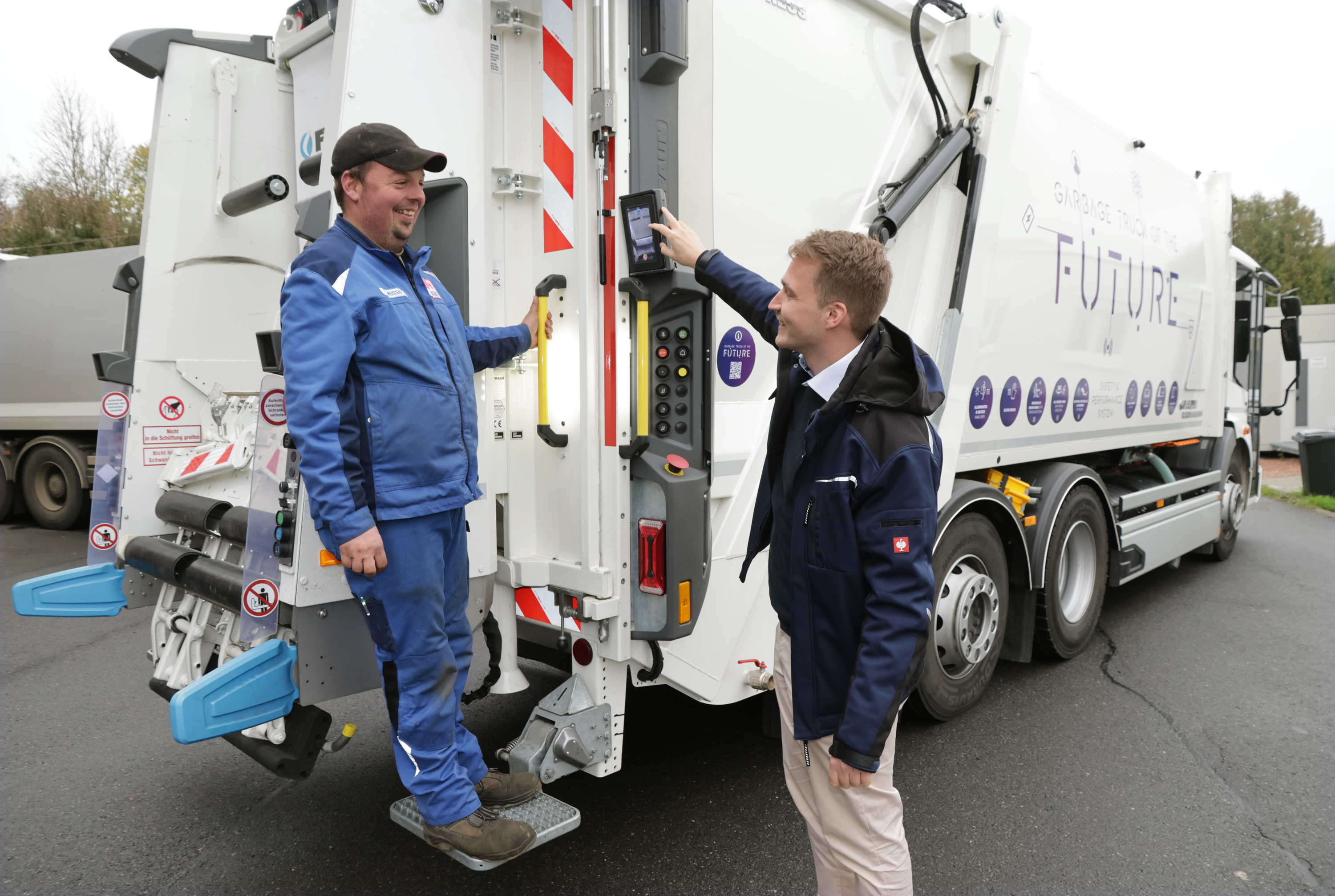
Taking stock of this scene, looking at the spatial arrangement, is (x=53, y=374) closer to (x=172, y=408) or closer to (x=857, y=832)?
(x=172, y=408)

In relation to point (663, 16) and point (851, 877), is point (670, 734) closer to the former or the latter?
point (851, 877)

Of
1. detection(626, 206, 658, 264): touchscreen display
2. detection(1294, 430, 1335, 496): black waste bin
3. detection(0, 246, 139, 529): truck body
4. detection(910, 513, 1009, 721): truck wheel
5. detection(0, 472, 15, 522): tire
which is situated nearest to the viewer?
detection(626, 206, 658, 264): touchscreen display

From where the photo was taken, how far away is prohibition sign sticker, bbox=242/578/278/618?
2.26m

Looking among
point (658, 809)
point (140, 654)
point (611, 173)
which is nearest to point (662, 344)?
point (611, 173)

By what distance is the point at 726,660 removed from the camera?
8.89 ft

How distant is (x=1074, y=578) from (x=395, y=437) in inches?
165

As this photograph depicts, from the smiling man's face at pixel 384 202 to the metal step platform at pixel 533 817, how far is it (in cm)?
152

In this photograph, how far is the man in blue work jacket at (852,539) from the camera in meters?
1.62

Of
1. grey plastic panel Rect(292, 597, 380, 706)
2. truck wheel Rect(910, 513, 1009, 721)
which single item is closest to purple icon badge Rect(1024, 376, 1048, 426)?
truck wheel Rect(910, 513, 1009, 721)

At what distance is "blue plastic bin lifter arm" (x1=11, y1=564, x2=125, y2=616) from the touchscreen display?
98.2 inches

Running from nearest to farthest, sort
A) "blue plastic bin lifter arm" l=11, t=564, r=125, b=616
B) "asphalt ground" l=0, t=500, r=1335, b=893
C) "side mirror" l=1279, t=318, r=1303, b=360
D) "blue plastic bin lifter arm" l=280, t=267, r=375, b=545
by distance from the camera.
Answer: "blue plastic bin lifter arm" l=280, t=267, r=375, b=545, "asphalt ground" l=0, t=500, r=1335, b=893, "blue plastic bin lifter arm" l=11, t=564, r=125, b=616, "side mirror" l=1279, t=318, r=1303, b=360

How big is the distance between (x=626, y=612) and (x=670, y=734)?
53.3 inches

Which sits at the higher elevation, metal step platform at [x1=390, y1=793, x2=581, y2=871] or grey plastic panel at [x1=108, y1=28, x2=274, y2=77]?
grey plastic panel at [x1=108, y1=28, x2=274, y2=77]

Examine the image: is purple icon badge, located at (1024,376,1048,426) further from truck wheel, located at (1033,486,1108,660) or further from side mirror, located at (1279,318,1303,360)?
side mirror, located at (1279,318,1303,360)
